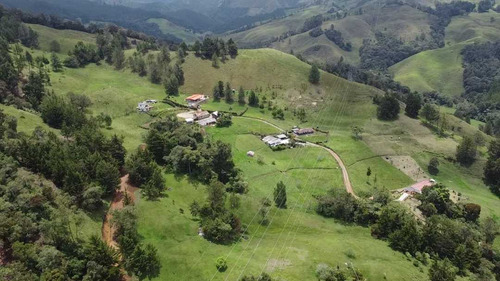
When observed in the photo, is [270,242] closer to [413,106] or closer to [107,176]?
[107,176]

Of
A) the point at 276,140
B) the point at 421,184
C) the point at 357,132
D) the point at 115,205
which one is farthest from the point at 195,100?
the point at 421,184

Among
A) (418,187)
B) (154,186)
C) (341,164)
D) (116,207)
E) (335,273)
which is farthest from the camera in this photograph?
(341,164)

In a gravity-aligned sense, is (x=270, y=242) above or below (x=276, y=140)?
below

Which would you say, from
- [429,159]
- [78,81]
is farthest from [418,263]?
[78,81]

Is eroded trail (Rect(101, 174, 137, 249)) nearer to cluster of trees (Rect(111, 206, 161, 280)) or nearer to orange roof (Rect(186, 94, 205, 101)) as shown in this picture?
cluster of trees (Rect(111, 206, 161, 280))

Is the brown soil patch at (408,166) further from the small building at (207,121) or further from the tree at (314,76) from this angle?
the tree at (314,76)

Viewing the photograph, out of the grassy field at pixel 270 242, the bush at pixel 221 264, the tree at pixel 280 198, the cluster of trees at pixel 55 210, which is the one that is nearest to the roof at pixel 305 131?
the grassy field at pixel 270 242

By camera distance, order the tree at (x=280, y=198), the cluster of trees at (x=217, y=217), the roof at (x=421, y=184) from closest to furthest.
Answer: the cluster of trees at (x=217, y=217), the tree at (x=280, y=198), the roof at (x=421, y=184)
